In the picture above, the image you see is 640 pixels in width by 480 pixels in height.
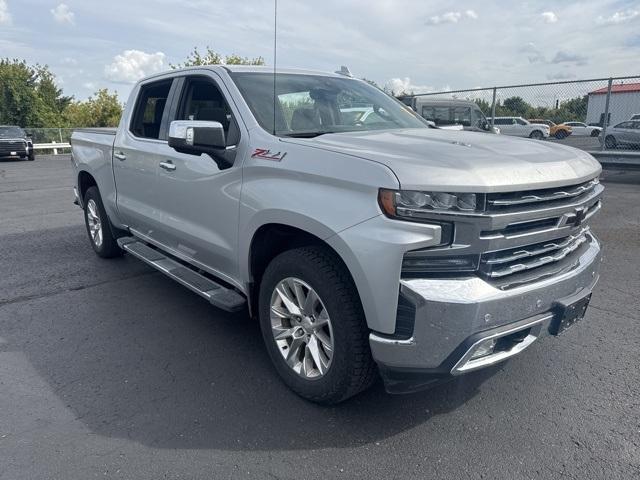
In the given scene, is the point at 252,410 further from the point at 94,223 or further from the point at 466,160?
the point at 94,223

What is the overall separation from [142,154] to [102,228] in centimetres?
178

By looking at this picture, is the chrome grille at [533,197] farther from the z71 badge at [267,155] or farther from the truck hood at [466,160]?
the z71 badge at [267,155]

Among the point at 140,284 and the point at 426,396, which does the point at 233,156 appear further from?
the point at 140,284

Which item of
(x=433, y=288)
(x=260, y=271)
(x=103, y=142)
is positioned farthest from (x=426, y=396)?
(x=103, y=142)

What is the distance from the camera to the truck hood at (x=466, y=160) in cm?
228

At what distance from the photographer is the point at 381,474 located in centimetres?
238

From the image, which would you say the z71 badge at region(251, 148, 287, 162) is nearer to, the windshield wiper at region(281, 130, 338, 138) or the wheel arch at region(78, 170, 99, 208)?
the windshield wiper at region(281, 130, 338, 138)

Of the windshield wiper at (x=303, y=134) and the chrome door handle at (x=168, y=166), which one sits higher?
the windshield wiper at (x=303, y=134)

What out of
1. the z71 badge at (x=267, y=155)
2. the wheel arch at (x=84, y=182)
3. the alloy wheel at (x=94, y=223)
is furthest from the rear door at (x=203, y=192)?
the wheel arch at (x=84, y=182)

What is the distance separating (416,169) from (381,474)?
1.47 metres

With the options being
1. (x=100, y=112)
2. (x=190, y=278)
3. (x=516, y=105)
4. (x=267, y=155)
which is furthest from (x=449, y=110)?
(x=100, y=112)

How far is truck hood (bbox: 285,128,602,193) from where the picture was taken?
2.28 meters

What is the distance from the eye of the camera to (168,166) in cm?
395

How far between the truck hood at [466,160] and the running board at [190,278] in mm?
1147
